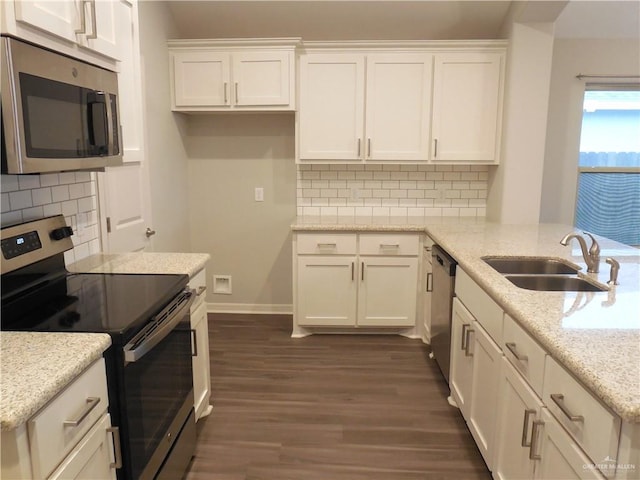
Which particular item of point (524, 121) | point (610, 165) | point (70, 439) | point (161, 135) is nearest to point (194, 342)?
point (70, 439)

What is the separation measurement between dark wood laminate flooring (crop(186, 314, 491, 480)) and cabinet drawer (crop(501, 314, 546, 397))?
0.75 metres

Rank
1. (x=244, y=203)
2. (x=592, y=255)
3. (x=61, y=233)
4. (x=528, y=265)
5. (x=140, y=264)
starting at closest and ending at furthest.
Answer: (x=61, y=233) < (x=592, y=255) < (x=140, y=264) < (x=528, y=265) < (x=244, y=203)

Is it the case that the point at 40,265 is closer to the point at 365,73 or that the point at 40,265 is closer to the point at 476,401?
the point at 476,401

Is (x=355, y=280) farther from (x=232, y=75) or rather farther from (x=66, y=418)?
(x=66, y=418)

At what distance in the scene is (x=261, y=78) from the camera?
358cm

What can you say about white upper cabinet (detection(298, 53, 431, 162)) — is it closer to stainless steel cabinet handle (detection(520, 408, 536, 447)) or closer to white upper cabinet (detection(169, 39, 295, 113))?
white upper cabinet (detection(169, 39, 295, 113))

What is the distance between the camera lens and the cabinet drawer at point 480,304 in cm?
194

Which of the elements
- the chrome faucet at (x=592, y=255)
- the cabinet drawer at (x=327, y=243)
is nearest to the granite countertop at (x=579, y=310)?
the chrome faucet at (x=592, y=255)

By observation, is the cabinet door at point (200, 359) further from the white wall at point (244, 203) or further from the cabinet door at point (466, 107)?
the cabinet door at point (466, 107)

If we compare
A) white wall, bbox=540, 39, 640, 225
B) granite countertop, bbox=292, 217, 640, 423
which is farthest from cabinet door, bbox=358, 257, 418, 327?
white wall, bbox=540, 39, 640, 225

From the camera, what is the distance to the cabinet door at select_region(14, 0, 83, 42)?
4.49 feet

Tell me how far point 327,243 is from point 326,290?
367 mm

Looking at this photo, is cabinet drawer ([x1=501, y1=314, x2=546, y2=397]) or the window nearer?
cabinet drawer ([x1=501, y1=314, x2=546, y2=397])

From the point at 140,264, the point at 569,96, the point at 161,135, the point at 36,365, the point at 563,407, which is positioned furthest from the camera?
the point at 569,96
